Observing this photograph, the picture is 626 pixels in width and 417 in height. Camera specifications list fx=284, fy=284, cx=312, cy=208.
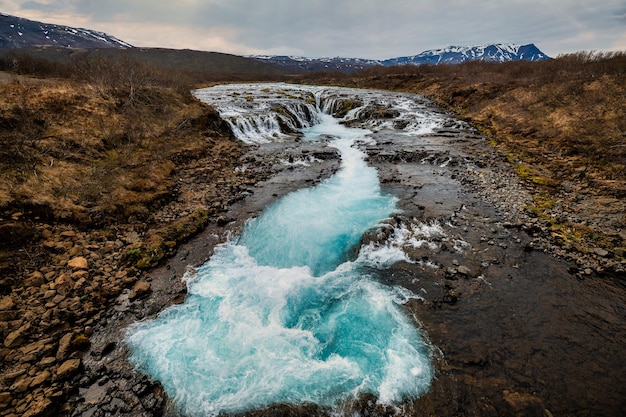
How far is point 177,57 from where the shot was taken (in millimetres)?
147000

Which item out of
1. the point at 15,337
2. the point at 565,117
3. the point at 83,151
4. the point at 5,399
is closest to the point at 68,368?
the point at 5,399

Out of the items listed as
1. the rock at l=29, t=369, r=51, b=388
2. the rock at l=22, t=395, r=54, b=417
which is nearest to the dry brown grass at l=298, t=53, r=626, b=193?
the rock at l=22, t=395, r=54, b=417

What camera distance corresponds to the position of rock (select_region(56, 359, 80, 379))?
5.82 m

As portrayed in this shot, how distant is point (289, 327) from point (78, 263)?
6513mm

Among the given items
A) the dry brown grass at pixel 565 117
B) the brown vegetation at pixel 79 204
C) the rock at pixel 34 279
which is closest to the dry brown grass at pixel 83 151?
the brown vegetation at pixel 79 204

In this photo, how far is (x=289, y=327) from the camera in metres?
7.58

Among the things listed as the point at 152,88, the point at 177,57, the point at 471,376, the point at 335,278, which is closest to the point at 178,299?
the point at 335,278

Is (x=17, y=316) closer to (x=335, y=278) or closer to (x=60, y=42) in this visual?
(x=335, y=278)

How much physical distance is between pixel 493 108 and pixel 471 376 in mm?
30059

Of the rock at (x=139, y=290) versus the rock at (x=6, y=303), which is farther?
the rock at (x=139, y=290)

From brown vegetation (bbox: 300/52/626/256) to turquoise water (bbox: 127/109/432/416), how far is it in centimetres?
760

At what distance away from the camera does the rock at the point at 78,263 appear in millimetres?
8250

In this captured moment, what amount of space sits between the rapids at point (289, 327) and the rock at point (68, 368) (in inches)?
39.9

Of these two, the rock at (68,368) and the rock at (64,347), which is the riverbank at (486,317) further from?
the rock at (64,347)
